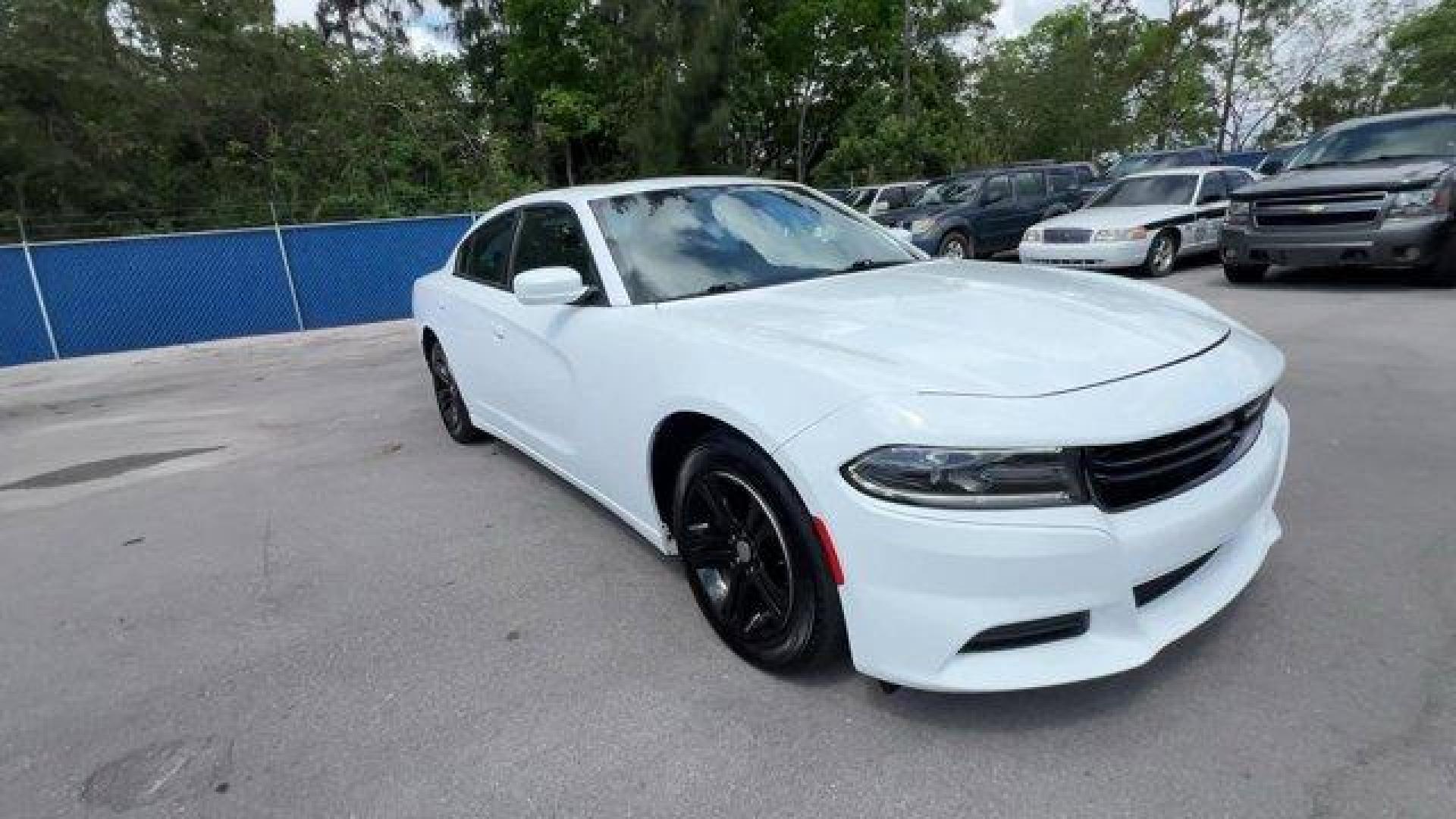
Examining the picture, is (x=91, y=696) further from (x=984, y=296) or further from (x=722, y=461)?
(x=984, y=296)

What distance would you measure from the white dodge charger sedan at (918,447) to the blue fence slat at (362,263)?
39.4 feet

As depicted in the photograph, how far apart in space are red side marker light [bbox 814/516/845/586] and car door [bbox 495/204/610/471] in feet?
4.33

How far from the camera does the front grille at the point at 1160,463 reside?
1.89 metres

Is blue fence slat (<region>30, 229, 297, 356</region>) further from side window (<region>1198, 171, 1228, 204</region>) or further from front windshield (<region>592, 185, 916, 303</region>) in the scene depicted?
side window (<region>1198, 171, 1228, 204</region>)

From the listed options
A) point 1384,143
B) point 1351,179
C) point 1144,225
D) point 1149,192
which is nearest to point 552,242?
point 1351,179

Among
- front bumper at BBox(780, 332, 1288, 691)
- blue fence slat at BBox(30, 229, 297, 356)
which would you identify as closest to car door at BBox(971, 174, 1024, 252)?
front bumper at BBox(780, 332, 1288, 691)

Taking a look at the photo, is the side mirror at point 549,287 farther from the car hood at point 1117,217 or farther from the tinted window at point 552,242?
the car hood at point 1117,217

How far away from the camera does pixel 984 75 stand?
35656mm

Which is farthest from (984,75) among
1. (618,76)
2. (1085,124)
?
(618,76)

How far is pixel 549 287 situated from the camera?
290cm

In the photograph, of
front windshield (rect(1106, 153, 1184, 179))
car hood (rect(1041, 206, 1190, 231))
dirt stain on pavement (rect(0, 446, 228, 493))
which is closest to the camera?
dirt stain on pavement (rect(0, 446, 228, 493))

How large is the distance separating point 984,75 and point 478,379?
3717 centimetres

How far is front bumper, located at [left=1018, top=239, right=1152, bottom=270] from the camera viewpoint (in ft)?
32.0

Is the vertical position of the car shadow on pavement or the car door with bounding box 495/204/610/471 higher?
the car door with bounding box 495/204/610/471
